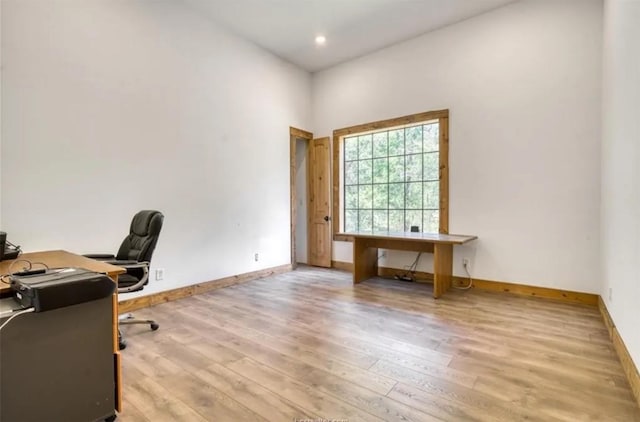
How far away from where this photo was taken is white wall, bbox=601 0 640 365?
1.86 m

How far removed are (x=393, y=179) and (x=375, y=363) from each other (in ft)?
10.4

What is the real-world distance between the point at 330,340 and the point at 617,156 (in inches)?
104

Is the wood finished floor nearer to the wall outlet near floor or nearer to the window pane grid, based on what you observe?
the wall outlet near floor

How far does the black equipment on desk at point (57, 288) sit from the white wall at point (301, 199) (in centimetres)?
436

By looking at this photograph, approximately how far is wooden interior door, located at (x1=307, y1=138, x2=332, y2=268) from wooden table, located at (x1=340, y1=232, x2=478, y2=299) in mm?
1040

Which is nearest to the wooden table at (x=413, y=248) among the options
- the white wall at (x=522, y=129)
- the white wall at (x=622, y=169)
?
the white wall at (x=522, y=129)

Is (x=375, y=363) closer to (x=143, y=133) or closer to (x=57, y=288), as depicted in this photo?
(x=57, y=288)

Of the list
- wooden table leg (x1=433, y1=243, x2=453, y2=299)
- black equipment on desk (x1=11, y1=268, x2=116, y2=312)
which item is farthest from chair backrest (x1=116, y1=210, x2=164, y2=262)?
wooden table leg (x1=433, y1=243, x2=453, y2=299)

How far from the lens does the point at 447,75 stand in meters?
4.18

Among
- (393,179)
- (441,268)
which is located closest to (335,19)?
(393,179)

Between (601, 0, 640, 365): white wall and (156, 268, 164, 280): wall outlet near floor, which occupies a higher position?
(601, 0, 640, 365): white wall

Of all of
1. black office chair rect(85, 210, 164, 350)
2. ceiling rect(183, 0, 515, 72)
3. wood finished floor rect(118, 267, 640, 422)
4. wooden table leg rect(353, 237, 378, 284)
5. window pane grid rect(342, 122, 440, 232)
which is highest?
ceiling rect(183, 0, 515, 72)

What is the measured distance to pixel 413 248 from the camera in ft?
12.7

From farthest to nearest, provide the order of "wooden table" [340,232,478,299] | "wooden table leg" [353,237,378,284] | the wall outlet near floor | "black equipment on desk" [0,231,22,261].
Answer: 1. "wooden table leg" [353,237,378,284]
2. "wooden table" [340,232,478,299]
3. the wall outlet near floor
4. "black equipment on desk" [0,231,22,261]
